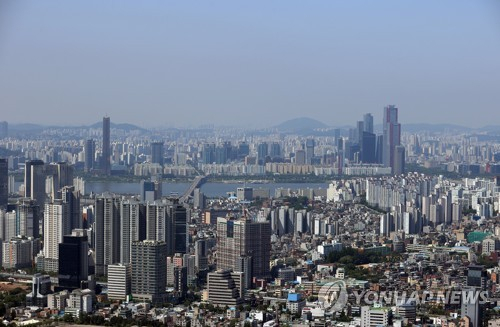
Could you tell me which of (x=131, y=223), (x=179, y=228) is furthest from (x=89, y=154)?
(x=131, y=223)

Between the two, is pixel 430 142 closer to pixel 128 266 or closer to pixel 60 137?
pixel 60 137

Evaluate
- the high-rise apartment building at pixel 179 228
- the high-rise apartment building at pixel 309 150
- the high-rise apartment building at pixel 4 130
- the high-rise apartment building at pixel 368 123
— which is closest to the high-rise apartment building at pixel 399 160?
the high-rise apartment building at pixel 368 123

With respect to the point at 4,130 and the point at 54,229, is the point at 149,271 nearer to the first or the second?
the point at 54,229

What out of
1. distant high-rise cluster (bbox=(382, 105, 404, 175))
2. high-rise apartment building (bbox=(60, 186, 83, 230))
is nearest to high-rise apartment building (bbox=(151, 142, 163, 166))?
distant high-rise cluster (bbox=(382, 105, 404, 175))

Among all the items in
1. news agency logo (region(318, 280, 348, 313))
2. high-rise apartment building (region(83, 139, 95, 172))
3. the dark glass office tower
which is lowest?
news agency logo (region(318, 280, 348, 313))

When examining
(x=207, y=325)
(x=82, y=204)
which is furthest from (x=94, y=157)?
(x=207, y=325)

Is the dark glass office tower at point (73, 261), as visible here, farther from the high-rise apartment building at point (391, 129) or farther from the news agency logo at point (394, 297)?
the high-rise apartment building at point (391, 129)

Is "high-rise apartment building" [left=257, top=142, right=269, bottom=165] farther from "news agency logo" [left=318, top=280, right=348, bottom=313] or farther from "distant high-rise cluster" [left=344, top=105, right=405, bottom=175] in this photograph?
"news agency logo" [left=318, top=280, right=348, bottom=313]
